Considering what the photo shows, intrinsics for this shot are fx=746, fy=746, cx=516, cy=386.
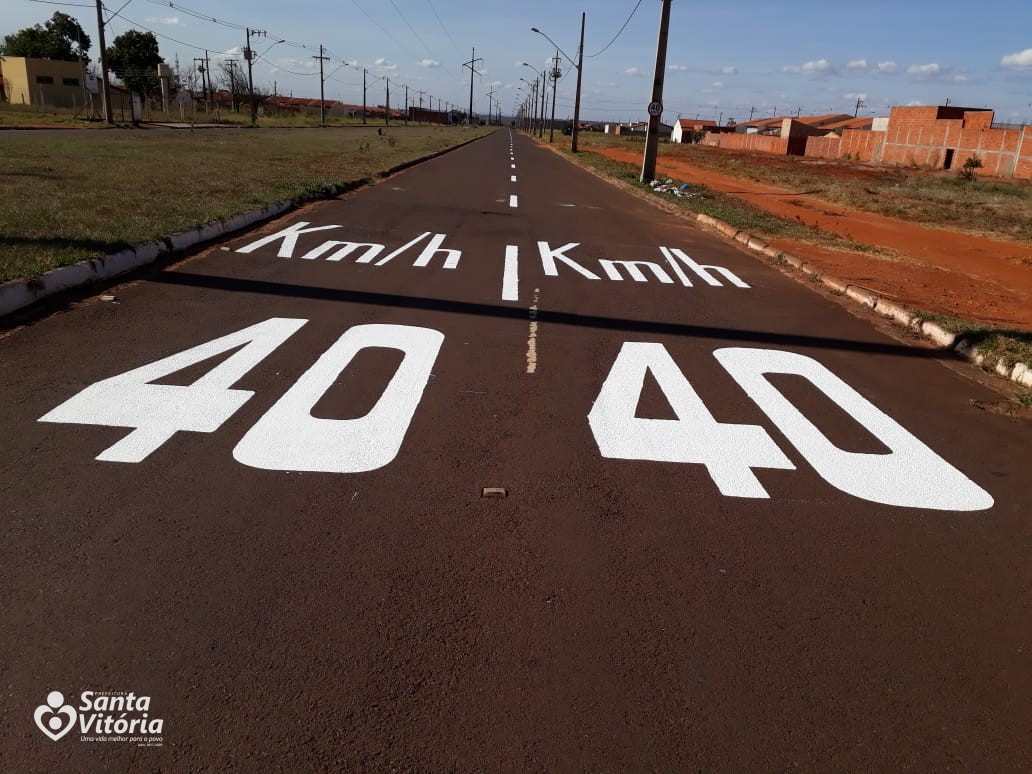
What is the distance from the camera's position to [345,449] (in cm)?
441

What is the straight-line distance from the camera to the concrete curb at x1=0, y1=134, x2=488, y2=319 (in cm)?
667

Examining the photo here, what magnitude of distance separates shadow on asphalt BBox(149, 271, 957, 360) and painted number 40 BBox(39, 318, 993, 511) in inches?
57.5

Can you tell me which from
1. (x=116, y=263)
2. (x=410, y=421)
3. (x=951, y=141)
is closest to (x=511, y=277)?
(x=116, y=263)

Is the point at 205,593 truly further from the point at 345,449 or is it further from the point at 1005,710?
the point at 1005,710

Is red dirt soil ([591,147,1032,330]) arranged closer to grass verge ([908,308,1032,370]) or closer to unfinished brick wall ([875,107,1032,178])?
grass verge ([908,308,1032,370])

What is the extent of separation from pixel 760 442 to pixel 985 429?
1988 mm

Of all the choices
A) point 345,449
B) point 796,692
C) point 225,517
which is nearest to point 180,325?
point 345,449

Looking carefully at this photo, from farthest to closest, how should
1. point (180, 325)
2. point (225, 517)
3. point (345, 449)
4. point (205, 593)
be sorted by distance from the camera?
point (180, 325) < point (345, 449) < point (225, 517) < point (205, 593)

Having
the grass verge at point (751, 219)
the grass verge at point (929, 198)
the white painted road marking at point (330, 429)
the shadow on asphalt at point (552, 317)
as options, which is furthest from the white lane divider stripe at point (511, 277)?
the grass verge at point (929, 198)

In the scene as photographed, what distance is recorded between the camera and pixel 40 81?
227 feet

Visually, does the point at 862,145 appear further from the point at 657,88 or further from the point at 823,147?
the point at 657,88

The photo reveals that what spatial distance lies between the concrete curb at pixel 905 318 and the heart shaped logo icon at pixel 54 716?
7.33 metres

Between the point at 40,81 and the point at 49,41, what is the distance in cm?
2600

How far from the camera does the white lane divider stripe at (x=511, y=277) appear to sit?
871cm
